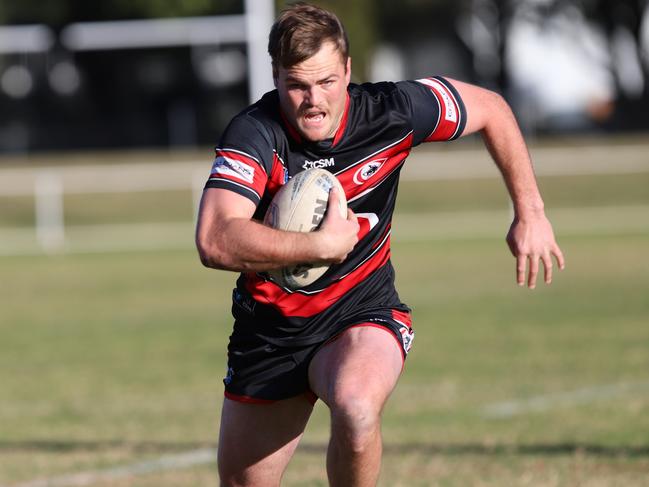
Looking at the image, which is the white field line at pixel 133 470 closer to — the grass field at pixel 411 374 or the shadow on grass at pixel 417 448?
the grass field at pixel 411 374

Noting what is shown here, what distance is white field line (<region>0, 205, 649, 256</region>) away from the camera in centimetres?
2464

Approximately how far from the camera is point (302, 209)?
473 centimetres

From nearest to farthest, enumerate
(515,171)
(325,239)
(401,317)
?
(325,239) → (401,317) → (515,171)

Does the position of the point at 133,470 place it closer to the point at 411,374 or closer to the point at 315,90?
the point at 315,90

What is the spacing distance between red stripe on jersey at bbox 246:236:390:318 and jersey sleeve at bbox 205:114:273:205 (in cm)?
52

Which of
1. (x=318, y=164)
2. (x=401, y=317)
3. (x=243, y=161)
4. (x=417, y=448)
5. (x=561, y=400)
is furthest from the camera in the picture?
(x=561, y=400)

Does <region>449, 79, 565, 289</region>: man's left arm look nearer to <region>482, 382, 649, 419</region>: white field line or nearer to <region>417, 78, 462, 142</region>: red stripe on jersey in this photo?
<region>417, 78, 462, 142</region>: red stripe on jersey

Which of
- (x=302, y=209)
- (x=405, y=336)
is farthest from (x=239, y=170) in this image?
(x=405, y=336)

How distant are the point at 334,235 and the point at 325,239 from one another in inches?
1.7

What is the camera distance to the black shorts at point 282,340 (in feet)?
16.9

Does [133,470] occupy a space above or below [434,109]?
below

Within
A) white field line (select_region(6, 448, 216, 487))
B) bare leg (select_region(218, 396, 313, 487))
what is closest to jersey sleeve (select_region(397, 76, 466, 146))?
bare leg (select_region(218, 396, 313, 487))

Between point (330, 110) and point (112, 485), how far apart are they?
9.64 ft

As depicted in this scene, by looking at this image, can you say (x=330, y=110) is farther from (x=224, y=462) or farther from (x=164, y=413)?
(x=164, y=413)
